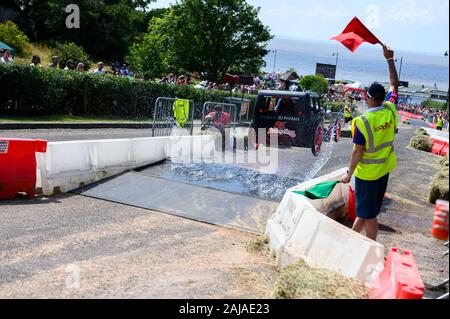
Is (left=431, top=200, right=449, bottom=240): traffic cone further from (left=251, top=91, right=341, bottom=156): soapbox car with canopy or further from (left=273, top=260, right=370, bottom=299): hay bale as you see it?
(left=251, top=91, right=341, bottom=156): soapbox car with canopy

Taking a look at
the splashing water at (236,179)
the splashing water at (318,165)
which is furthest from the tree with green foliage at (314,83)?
the splashing water at (236,179)

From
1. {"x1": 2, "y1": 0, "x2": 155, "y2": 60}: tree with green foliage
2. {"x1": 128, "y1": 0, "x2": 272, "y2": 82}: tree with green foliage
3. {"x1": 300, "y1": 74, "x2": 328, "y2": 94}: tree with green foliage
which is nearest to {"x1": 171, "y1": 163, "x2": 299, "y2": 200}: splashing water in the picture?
{"x1": 128, "y1": 0, "x2": 272, "y2": 82}: tree with green foliage

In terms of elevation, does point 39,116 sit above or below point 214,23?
below

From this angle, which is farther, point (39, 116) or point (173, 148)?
point (39, 116)

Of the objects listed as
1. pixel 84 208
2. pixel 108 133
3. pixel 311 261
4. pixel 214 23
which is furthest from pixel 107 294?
pixel 214 23

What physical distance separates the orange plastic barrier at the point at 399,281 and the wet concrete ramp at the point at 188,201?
3.39 meters

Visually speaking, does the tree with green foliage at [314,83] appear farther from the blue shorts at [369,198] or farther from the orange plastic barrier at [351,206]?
the blue shorts at [369,198]

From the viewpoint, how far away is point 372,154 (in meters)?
6.21

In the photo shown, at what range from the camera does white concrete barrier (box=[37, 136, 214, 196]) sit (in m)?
9.40
